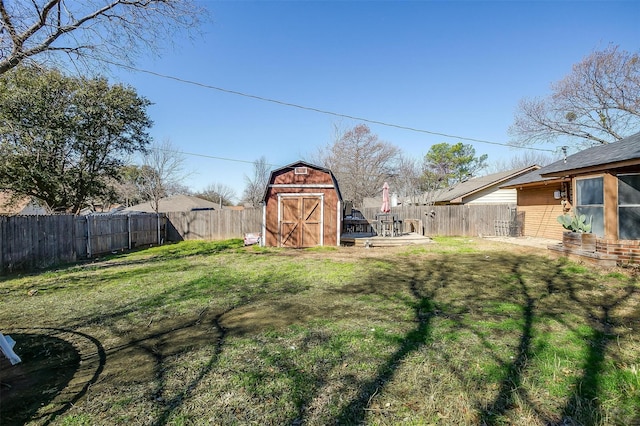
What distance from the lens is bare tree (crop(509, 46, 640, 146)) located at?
16.3 meters

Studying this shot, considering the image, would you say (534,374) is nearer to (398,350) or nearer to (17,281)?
(398,350)

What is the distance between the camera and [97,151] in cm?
1521

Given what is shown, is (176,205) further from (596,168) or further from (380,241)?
(596,168)

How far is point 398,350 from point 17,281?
8916mm

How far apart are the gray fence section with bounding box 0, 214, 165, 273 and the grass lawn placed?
10.0ft

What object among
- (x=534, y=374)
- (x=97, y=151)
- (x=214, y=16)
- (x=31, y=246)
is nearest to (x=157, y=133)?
(x=97, y=151)

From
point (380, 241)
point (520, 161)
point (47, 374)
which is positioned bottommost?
point (47, 374)

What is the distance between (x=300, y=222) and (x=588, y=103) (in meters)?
19.5

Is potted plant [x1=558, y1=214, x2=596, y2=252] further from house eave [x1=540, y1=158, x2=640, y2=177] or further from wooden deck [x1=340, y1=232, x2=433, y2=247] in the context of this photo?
wooden deck [x1=340, y1=232, x2=433, y2=247]

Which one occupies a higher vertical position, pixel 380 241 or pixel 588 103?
pixel 588 103

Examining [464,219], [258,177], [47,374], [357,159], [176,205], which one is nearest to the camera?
[47,374]

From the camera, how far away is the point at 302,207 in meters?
11.7

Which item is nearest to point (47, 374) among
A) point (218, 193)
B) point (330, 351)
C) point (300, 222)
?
point (330, 351)

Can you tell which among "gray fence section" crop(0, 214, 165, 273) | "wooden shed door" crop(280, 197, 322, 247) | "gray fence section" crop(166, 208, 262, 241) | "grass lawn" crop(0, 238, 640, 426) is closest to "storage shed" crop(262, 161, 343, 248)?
"wooden shed door" crop(280, 197, 322, 247)
